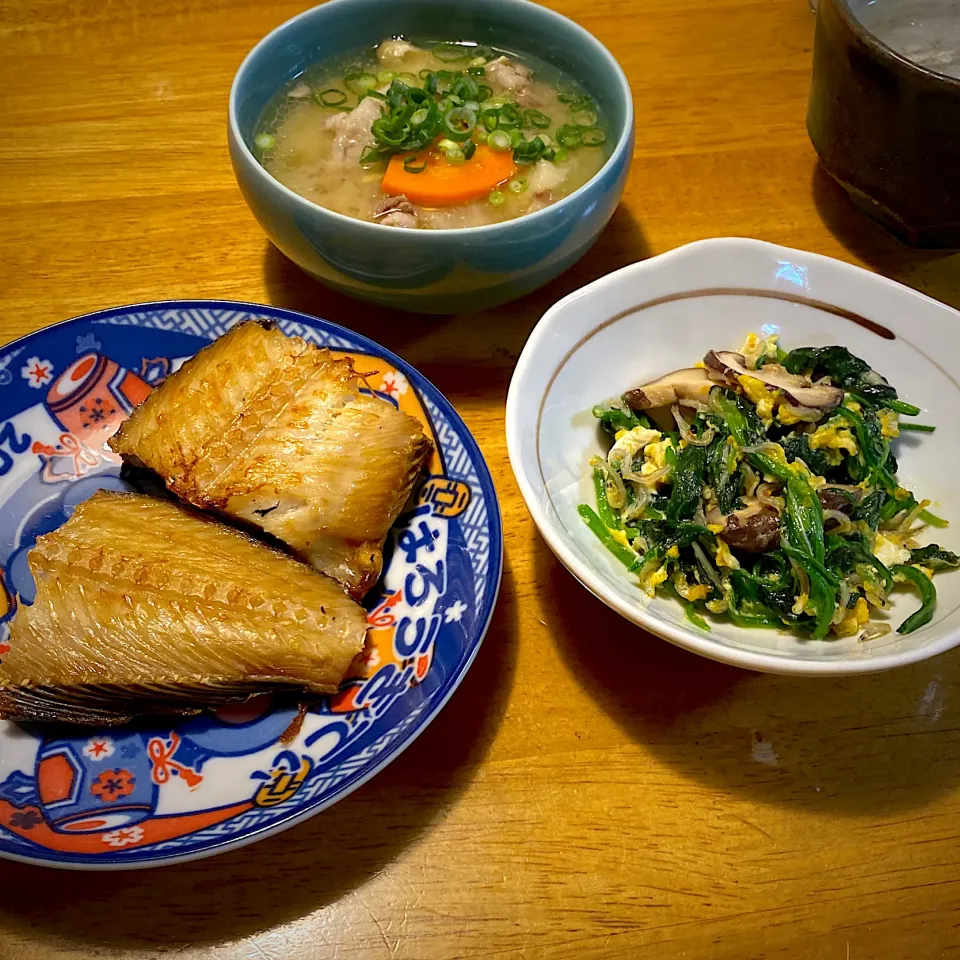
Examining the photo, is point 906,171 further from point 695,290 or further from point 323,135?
point 323,135

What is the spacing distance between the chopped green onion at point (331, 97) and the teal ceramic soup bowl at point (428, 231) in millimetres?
75

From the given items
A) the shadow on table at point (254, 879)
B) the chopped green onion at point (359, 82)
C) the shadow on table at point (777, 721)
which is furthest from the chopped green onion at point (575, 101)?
the shadow on table at point (254, 879)

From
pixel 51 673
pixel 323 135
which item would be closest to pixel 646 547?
pixel 51 673

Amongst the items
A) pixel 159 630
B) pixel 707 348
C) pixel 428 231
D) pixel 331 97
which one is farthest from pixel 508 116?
pixel 159 630

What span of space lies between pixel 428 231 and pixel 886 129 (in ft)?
3.61

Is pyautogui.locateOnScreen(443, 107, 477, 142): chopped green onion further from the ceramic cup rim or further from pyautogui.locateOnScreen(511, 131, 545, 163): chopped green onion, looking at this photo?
the ceramic cup rim

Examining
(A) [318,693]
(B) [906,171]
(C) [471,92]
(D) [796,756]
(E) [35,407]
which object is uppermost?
(C) [471,92]

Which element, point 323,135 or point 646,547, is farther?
point 323,135

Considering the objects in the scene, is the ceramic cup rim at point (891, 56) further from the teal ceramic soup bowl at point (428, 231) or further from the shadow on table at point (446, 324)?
the shadow on table at point (446, 324)

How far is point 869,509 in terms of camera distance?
1.56m

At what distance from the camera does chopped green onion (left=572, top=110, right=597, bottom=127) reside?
6.82 feet

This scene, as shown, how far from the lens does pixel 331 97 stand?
7.02 ft

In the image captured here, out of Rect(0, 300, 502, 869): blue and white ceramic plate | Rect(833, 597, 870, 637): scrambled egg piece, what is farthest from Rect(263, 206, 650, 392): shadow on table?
Rect(833, 597, 870, 637): scrambled egg piece

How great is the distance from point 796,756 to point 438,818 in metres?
0.61
